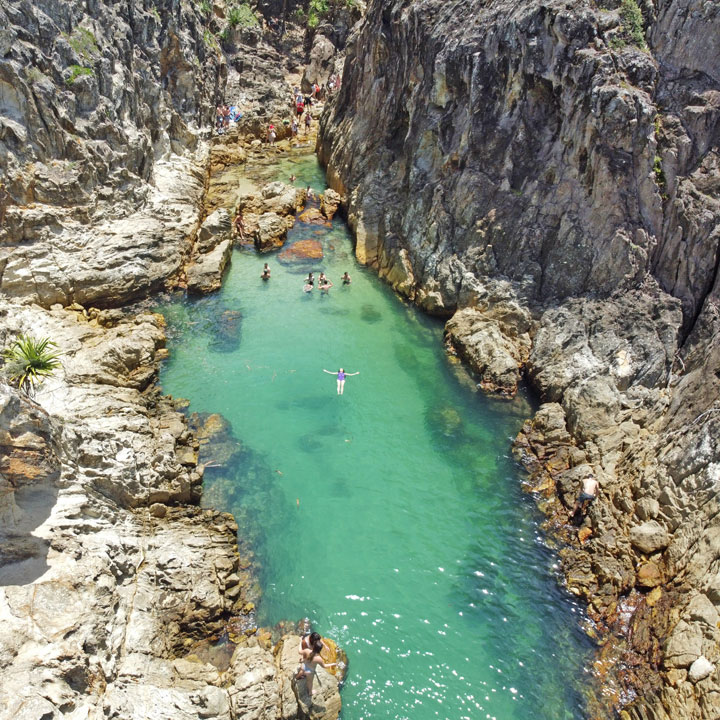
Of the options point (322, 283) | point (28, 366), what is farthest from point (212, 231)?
point (28, 366)

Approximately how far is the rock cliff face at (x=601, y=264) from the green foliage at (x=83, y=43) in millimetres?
16663

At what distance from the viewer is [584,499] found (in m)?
17.0

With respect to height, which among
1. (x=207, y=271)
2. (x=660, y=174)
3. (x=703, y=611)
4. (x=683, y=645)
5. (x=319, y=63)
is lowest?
(x=683, y=645)

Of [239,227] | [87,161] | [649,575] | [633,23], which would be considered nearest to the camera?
[649,575]

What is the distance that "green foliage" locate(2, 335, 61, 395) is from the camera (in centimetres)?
1680

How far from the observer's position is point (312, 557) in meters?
16.1

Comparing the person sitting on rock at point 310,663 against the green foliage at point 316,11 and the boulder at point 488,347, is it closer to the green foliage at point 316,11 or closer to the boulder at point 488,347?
the boulder at point 488,347

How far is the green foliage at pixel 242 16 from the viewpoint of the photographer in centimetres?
4706

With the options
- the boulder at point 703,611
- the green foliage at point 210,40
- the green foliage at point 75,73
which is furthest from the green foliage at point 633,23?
the green foliage at point 210,40

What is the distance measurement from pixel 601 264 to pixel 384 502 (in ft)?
44.3

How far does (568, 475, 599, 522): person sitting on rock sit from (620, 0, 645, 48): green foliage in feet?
59.1

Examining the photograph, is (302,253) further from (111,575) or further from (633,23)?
(111,575)

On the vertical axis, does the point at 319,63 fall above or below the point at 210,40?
above

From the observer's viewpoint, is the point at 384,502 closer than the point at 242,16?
Yes
